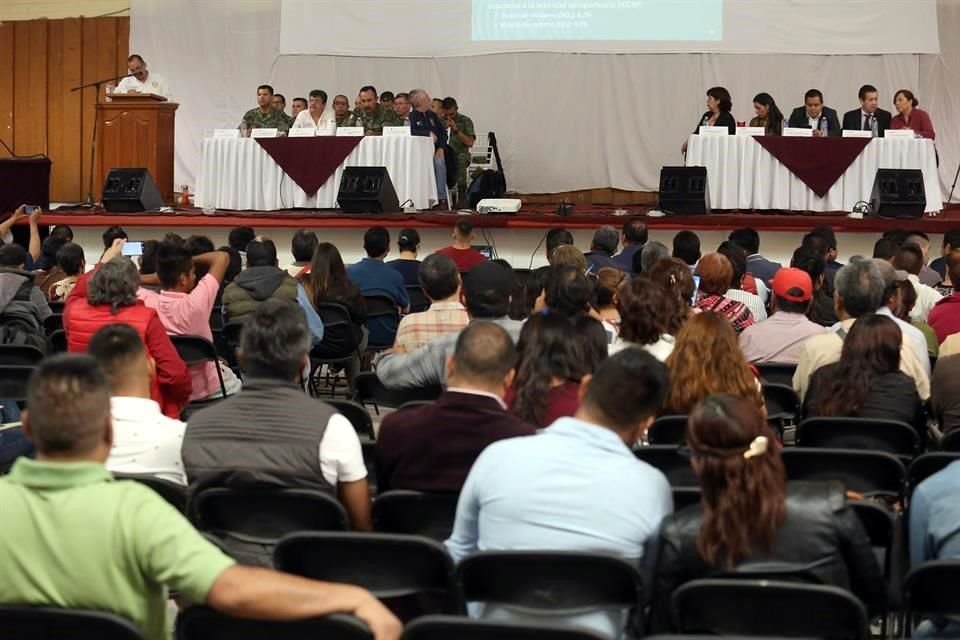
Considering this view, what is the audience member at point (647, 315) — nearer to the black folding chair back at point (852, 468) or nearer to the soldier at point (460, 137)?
the black folding chair back at point (852, 468)

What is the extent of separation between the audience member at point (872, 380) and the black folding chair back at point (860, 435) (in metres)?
0.20

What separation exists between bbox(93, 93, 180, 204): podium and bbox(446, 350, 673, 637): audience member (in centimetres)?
1006

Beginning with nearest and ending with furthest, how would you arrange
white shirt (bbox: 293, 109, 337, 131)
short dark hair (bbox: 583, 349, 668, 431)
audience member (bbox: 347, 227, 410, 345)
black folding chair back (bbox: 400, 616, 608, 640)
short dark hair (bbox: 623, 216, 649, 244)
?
black folding chair back (bbox: 400, 616, 608, 640)
short dark hair (bbox: 583, 349, 668, 431)
audience member (bbox: 347, 227, 410, 345)
short dark hair (bbox: 623, 216, 649, 244)
white shirt (bbox: 293, 109, 337, 131)

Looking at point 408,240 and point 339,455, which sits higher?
point 408,240

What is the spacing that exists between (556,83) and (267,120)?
11.7ft

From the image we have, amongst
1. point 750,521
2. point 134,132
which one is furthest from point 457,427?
point 134,132

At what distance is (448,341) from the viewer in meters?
4.60

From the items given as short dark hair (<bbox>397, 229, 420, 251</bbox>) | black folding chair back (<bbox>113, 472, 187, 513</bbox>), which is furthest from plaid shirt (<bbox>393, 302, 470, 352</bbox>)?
short dark hair (<bbox>397, 229, 420, 251</bbox>)

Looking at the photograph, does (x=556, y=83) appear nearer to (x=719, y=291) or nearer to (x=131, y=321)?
(x=719, y=291)

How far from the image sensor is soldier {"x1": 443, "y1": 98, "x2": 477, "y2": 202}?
12820mm

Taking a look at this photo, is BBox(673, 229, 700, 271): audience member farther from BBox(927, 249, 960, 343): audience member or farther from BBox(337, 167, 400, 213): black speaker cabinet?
BBox(337, 167, 400, 213): black speaker cabinet

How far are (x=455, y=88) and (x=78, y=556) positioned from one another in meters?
12.7

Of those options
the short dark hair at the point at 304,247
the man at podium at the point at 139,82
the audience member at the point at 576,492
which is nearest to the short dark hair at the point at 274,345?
the audience member at the point at 576,492

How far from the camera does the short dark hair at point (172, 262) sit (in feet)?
18.3
